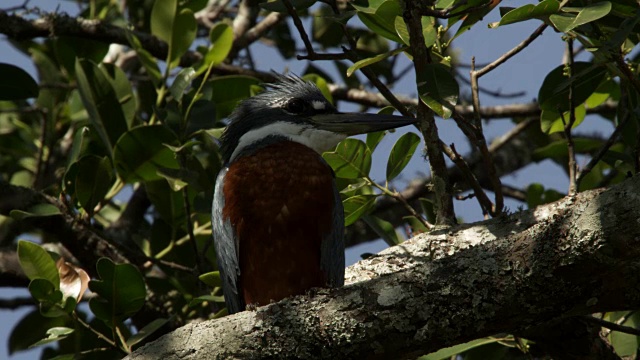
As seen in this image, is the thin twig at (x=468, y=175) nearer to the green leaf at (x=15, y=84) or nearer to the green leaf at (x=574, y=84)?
the green leaf at (x=574, y=84)

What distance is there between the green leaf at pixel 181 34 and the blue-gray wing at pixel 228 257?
1.34 m

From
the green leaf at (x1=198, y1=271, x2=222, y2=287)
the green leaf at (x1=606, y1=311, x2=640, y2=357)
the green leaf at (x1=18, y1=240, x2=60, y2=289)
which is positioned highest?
the green leaf at (x1=18, y1=240, x2=60, y2=289)

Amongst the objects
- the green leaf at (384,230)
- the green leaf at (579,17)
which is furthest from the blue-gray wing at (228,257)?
the green leaf at (579,17)

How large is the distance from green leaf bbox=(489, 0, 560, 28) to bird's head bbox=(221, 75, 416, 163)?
4.69 ft

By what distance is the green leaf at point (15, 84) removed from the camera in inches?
212

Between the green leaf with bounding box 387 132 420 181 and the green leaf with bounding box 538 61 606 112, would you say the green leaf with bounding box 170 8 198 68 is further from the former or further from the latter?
the green leaf with bounding box 538 61 606 112

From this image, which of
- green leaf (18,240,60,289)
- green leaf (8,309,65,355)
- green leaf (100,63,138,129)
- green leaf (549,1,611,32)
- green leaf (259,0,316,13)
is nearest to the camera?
green leaf (549,1,611,32)

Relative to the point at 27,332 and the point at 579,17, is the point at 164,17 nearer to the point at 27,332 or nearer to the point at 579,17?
the point at 27,332

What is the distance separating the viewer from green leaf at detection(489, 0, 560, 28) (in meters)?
3.48

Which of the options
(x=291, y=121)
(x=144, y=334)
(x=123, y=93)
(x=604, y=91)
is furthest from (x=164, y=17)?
(x=604, y=91)

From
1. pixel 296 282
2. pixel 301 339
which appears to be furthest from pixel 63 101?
pixel 301 339

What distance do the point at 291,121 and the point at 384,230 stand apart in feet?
3.08

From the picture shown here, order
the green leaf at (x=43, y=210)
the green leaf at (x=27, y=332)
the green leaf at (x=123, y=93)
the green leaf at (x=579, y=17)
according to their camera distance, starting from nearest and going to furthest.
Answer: the green leaf at (x=579, y=17) → the green leaf at (x=43, y=210) → the green leaf at (x=123, y=93) → the green leaf at (x=27, y=332)

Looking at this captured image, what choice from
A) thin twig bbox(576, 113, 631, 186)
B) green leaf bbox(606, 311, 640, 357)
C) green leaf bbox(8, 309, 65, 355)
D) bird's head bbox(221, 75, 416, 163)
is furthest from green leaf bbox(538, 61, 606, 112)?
green leaf bbox(8, 309, 65, 355)
